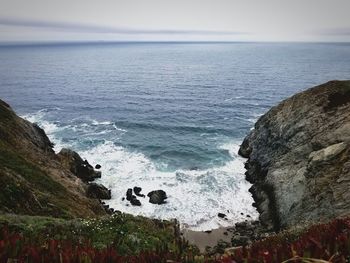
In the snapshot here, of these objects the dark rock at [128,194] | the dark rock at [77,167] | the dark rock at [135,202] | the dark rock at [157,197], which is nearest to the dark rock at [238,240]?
the dark rock at [157,197]

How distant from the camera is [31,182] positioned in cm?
2566

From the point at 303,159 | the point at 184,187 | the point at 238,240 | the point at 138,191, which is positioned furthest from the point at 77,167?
the point at 303,159

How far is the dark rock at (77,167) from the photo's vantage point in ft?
145

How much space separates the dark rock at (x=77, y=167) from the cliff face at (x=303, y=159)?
23.1 metres

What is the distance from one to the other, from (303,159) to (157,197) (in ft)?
61.6

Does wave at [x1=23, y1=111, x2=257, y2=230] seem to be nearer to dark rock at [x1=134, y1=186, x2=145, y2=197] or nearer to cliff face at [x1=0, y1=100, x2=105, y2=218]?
dark rock at [x1=134, y1=186, x2=145, y2=197]

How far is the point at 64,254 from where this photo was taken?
3.85m

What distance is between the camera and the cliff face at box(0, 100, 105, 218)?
1948 cm

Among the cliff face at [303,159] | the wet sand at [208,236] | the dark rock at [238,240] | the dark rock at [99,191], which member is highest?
the cliff face at [303,159]

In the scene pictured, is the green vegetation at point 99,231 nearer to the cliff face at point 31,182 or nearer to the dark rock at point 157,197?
the cliff face at point 31,182

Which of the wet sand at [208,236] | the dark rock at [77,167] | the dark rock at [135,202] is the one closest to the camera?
the wet sand at [208,236]

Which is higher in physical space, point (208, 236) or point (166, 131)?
point (166, 131)

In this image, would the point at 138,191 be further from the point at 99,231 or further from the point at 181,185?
the point at 99,231

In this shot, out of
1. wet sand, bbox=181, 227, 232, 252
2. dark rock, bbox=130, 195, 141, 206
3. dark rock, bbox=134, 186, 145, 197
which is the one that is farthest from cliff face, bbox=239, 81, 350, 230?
dark rock, bbox=134, 186, 145, 197
